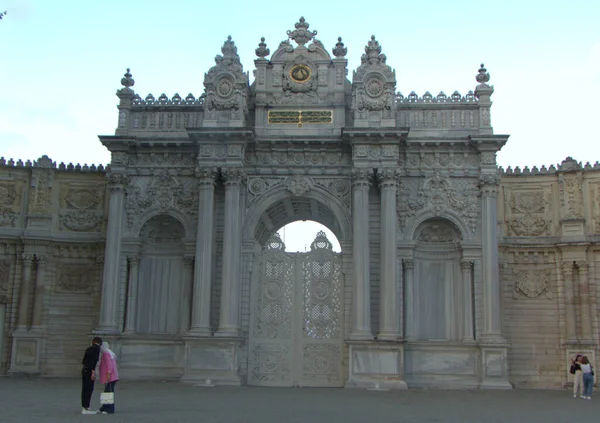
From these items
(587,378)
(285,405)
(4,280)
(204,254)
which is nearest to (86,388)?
(285,405)

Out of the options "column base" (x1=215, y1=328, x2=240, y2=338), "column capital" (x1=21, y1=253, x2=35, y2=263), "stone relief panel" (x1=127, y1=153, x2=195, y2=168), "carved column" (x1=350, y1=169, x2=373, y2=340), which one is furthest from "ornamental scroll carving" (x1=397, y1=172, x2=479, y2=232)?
"column capital" (x1=21, y1=253, x2=35, y2=263)

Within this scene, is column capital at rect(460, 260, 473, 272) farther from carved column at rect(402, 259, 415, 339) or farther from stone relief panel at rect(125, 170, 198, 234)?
stone relief panel at rect(125, 170, 198, 234)

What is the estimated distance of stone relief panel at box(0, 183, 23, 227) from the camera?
30125mm

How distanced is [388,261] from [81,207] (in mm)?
12927

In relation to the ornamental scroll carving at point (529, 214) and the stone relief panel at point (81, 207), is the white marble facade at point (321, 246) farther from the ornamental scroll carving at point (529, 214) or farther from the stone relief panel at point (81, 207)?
the stone relief panel at point (81, 207)

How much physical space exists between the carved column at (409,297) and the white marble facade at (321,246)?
0.06m

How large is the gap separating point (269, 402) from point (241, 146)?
36.4 feet

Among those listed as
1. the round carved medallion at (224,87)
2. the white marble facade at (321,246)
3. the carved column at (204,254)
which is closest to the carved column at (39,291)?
the white marble facade at (321,246)

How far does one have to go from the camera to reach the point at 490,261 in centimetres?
2664

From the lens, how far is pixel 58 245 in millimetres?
30125

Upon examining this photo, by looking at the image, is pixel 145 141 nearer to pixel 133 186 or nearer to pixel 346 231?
pixel 133 186

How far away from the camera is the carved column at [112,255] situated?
27.0 m

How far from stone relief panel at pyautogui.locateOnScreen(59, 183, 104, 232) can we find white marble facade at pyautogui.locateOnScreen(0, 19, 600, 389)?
106 cm

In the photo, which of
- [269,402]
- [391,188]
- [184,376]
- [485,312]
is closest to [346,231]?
[391,188]
